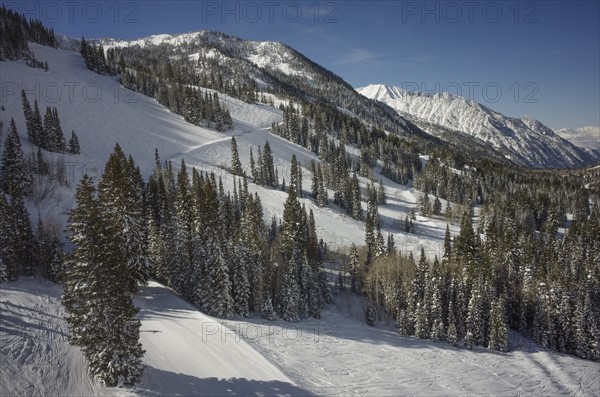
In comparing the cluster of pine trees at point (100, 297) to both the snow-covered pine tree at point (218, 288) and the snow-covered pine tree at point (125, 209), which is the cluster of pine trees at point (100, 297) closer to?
the snow-covered pine tree at point (125, 209)

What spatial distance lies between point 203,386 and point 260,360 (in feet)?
25.1

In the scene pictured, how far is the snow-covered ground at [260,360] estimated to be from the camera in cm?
2480

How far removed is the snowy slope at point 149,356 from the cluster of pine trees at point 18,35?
5942 inches

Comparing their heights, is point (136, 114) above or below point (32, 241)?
above

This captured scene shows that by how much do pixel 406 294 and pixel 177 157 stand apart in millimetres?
87734

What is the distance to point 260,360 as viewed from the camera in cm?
3378

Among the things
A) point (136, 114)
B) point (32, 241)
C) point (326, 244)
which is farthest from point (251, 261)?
point (136, 114)

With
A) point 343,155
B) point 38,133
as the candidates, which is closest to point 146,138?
point 38,133

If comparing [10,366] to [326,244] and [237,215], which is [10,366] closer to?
[237,215]

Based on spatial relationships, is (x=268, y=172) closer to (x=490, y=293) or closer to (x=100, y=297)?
(x=490, y=293)

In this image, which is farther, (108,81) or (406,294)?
(108,81)

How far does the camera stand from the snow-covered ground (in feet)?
81.4

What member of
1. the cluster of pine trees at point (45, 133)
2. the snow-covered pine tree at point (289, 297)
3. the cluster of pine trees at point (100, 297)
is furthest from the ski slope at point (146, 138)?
the cluster of pine trees at point (100, 297)

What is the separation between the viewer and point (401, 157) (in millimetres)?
181625
